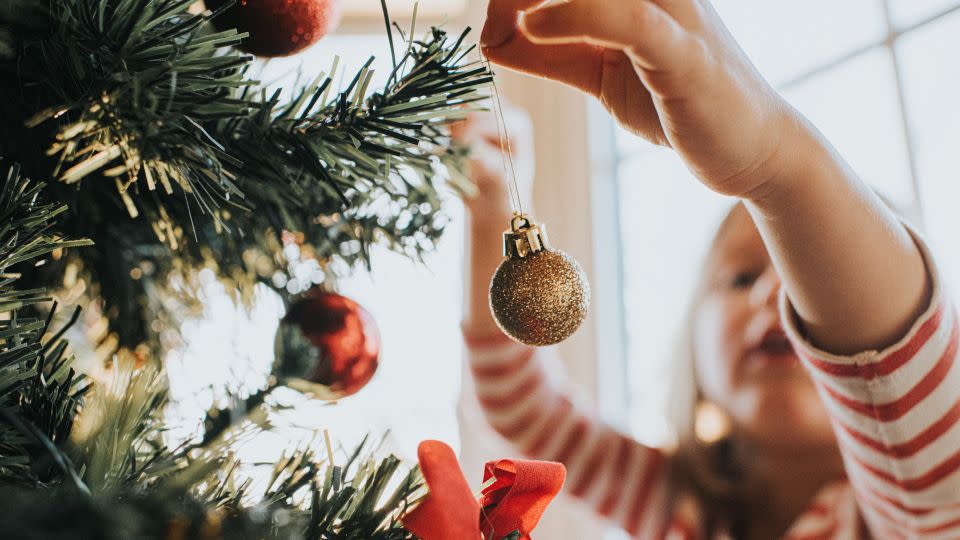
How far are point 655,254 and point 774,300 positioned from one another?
58 centimetres

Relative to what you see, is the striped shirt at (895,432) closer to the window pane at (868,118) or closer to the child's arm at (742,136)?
the child's arm at (742,136)

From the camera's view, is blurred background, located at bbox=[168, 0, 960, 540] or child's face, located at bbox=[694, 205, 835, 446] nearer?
child's face, located at bbox=[694, 205, 835, 446]

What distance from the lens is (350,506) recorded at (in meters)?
0.26

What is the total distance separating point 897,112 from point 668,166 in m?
0.39

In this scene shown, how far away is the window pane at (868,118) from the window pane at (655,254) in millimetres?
197

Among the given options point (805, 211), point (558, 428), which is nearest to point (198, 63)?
point (805, 211)


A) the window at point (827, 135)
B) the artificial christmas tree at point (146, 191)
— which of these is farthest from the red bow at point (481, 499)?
the window at point (827, 135)

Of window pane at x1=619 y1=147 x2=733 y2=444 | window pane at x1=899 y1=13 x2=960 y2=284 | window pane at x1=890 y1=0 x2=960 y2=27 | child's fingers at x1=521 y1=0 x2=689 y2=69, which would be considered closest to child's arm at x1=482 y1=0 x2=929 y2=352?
child's fingers at x1=521 y1=0 x2=689 y2=69

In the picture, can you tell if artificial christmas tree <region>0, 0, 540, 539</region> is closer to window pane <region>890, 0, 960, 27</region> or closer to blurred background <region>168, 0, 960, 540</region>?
blurred background <region>168, 0, 960, 540</region>

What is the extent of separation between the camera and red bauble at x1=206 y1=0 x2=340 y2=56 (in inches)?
12.7

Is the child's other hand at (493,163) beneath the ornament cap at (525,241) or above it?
above

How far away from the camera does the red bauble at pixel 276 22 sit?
0.32 metres

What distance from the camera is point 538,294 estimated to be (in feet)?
1.11

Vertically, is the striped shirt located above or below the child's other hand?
below
